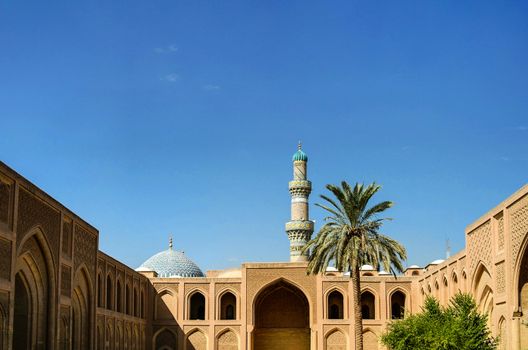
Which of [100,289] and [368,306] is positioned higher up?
[100,289]

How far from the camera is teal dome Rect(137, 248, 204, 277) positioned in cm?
5656

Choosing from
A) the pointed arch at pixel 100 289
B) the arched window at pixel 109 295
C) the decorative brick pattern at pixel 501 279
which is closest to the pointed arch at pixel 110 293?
the arched window at pixel 109 295

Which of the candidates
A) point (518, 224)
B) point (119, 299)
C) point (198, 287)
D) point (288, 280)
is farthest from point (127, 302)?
point (518, 224)

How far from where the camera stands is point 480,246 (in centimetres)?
2870

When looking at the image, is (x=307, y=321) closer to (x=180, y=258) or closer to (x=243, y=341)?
(x=243, y=341)

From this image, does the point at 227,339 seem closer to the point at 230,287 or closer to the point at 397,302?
the point at 230,287

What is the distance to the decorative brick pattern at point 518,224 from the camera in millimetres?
22906

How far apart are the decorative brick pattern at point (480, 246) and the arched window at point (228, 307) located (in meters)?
20.9

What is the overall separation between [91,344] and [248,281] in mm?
15283

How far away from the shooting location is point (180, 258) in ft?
191

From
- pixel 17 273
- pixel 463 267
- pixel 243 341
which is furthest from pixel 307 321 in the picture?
pixel 17 273

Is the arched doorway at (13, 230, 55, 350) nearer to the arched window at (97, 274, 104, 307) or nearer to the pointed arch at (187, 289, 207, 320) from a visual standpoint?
the arched window at (97, 274, 104, 307)

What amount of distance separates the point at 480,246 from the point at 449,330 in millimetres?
4010

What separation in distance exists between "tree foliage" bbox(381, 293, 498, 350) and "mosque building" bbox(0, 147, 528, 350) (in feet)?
2.57
